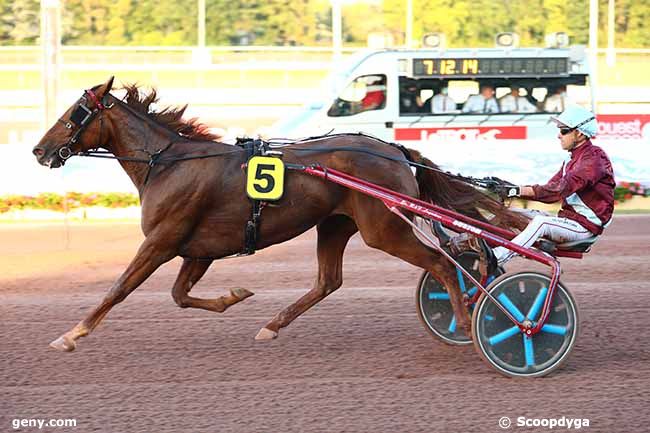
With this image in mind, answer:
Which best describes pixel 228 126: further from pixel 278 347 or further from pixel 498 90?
pixel 278 347

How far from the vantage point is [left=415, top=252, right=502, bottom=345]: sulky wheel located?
6500mm

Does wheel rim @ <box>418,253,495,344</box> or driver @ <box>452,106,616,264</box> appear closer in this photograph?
driver @ <box>452,106,616,264</box>

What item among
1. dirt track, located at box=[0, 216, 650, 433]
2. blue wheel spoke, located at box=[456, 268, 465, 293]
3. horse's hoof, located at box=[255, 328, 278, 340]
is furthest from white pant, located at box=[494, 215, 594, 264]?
horse's hoof, located at box=[255, 328, 278, 340]

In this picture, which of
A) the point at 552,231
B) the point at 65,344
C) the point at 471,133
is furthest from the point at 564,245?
the point at 471,133

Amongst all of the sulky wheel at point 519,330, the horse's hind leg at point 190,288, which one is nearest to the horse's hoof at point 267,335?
the horse's hind leg at point 190,288

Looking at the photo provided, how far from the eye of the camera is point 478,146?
15773 mm

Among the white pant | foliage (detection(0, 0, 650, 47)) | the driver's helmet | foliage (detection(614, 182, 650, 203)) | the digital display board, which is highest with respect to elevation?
foliage (detection(0, 0, 650, 47))

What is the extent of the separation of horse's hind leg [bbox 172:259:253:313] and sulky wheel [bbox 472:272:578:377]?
5.82ft

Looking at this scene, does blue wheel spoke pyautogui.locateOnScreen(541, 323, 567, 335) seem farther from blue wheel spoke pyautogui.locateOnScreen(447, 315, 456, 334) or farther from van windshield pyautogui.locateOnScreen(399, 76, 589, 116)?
van windshield pyautogui.locateOnScreen(399, 76, 589, 116)

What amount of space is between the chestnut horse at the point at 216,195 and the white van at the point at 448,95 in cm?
1082

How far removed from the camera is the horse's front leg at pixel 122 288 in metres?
6.12

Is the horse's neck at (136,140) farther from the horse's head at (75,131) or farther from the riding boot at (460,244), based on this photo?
the riding boot at (460,244)

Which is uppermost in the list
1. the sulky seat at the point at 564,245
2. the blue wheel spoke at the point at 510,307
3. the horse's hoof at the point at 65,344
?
the sulky seat at the point at 564,245

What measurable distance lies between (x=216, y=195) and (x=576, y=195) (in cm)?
218
